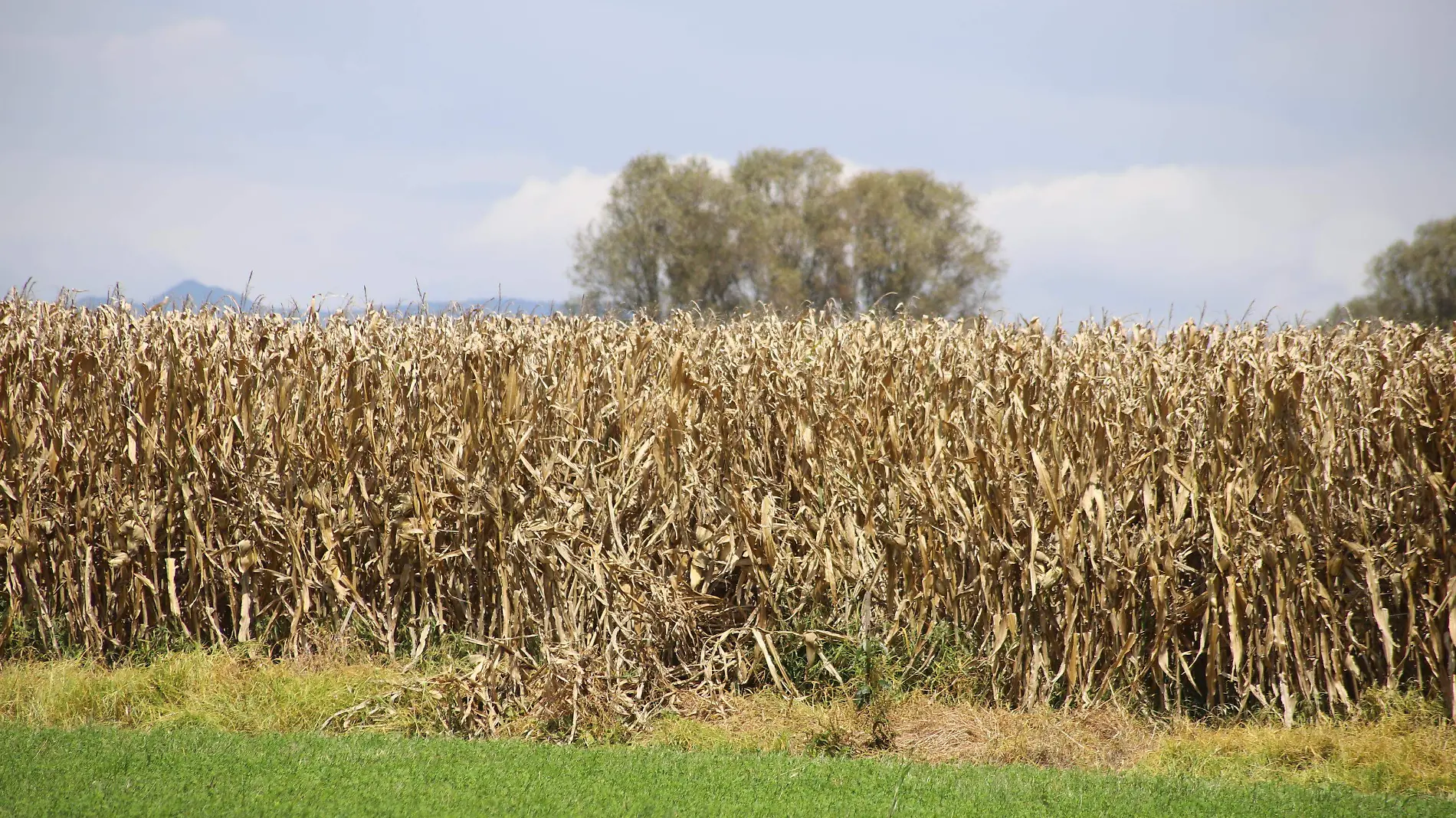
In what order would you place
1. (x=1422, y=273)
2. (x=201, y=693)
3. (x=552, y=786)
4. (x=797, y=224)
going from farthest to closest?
(x=797, y=224), (x=1422, y=273), (x=201, y=693), (x=552, y=786)

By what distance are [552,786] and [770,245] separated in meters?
55.5

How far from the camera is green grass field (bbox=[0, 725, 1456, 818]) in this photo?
450 cm

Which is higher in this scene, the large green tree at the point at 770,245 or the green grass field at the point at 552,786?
the large green tree at the point at 770,245

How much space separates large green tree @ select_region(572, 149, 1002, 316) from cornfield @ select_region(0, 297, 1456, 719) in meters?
50.1

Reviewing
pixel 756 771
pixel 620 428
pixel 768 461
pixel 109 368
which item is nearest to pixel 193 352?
pixel 109 368

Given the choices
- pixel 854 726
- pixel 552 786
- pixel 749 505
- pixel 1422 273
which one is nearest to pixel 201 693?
pixel 552 786

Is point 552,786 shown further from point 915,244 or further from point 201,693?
point 915,244

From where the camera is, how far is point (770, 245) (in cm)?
5912

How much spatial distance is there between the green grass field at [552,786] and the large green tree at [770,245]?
51985 mm

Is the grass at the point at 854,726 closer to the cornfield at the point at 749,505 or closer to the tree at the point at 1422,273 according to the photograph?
the cornfield at the point at 749,505

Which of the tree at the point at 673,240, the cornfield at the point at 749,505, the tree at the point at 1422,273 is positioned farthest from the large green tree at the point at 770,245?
the cornfield at the point at 749,505

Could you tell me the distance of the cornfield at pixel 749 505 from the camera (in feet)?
18.8

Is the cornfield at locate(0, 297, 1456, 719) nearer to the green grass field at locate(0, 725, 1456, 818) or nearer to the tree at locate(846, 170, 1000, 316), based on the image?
the green grass field at locate(0, 725, 1456, 818)

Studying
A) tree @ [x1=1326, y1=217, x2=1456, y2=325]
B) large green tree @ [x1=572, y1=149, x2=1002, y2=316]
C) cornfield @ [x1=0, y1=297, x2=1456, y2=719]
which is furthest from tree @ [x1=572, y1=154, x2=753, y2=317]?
cornfield @ [x1=0, y1=297, x2=1456, y2=719]
